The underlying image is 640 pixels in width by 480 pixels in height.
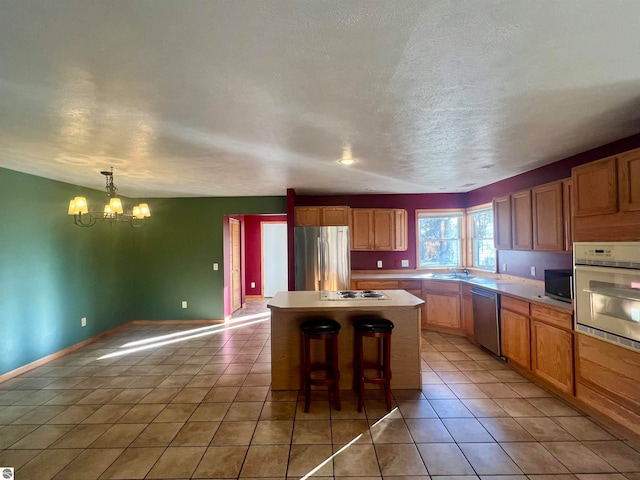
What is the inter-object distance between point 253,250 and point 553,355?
6.29m

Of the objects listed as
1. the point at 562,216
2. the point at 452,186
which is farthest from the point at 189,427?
the point at 452,186

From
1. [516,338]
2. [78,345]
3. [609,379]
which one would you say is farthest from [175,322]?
[609,379]

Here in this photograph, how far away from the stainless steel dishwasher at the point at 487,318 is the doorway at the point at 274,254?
4687 mm

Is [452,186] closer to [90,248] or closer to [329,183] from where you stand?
[329,183]

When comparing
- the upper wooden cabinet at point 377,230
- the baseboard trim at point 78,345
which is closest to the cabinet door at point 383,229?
the upper wooden cabinet at point 377,230

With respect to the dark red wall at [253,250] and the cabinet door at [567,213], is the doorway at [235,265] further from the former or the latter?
the cabinet door at [567,213]

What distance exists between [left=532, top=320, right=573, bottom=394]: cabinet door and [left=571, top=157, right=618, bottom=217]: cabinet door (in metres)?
1.07

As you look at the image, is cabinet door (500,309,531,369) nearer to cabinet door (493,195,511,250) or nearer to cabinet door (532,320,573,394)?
cabinet door (532,320,573,394)

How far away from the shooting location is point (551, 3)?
112 centimetres

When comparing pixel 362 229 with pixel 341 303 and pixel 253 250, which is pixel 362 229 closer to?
pixel 341 303

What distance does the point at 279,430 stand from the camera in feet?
7.81

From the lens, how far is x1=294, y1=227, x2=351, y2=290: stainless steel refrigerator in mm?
4809

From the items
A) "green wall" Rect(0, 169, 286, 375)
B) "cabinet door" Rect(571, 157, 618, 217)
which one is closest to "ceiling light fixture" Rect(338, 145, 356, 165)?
"cabinet door" Rect(571, 157, 618, 217)

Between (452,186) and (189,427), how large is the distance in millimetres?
4592
